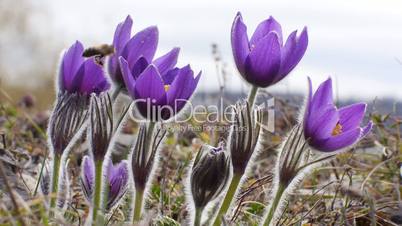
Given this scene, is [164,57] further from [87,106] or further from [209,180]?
[209,180]

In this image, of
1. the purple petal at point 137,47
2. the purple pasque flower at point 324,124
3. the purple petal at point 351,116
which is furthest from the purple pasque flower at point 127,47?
the purple petal at point 351,116

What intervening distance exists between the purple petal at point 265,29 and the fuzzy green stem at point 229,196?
0.45 meters

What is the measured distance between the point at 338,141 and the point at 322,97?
136 mm

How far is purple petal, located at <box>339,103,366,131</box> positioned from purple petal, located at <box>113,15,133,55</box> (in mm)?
700

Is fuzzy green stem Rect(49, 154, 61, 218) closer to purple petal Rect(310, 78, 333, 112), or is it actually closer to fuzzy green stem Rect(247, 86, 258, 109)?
fuzzy green stem Rect(247, 86, 258, 109)

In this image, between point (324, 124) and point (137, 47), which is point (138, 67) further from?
point (324, 124)

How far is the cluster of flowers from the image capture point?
1770 mm

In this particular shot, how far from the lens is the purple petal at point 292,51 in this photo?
5.92ft

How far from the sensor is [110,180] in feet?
6.68

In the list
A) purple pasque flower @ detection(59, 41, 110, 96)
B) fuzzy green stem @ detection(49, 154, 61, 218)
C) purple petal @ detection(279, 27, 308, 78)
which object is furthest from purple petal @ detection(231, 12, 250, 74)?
fuzzy green stem @ detection(49, 154, 61, 218)

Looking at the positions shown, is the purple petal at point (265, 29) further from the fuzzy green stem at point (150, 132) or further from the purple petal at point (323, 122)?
the fuzzy green stem at point (150, 132)

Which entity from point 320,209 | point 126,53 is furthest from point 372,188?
point 126,53

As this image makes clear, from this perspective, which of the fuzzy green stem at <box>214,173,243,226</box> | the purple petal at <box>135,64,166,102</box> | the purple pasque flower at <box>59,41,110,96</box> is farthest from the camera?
the purple pasque flower at <box>59,41,110,96</box>

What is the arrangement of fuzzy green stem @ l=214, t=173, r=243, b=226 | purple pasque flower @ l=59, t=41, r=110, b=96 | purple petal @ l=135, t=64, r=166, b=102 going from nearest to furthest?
A: purple petal @ l=135, t=64, r=166, b=102 < fuzzy green stem @ l=214, t=173, r=243, b=226 < purple pasque flower @ l=59, t=41, r=110, b=96
